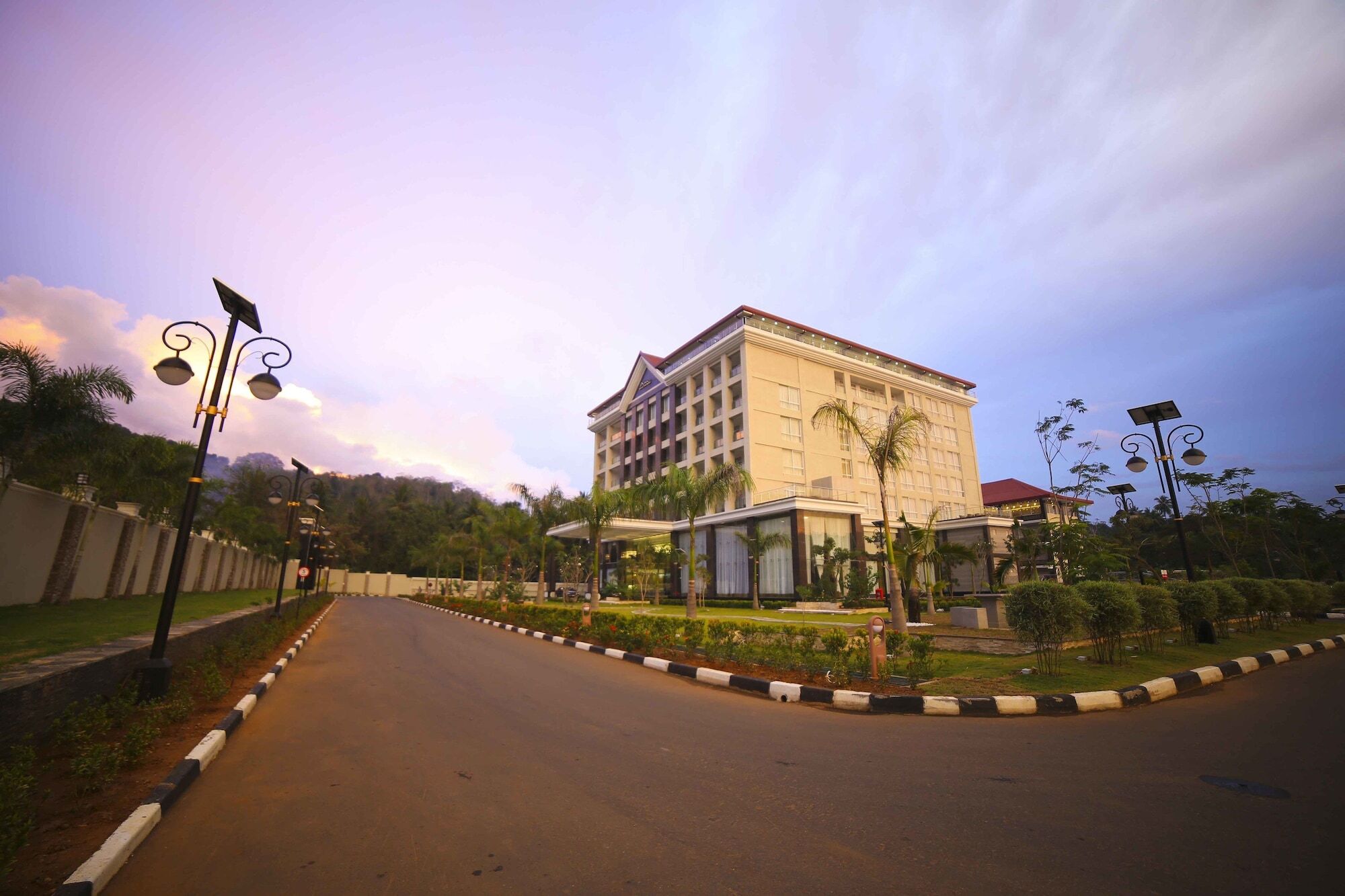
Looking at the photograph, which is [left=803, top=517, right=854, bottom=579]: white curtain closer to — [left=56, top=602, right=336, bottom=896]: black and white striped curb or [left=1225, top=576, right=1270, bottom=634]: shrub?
[left=1225, top=576, right=1270, bottom=634]: shrub

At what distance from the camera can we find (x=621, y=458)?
5778cm

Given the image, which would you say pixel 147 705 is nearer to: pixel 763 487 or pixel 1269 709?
pixel 1269 709

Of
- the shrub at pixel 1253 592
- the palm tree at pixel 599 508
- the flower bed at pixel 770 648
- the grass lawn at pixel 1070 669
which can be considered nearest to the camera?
the grass lawn at pixel 1070 669

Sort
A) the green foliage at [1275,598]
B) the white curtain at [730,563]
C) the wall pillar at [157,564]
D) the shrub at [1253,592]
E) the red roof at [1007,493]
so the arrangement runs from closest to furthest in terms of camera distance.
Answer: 1. the shrub at [1253,592]
2. the green foliage at [1275,598]
3. the wall pillar at [157,564]
4. the white curtain at [730,563]
5. the red roof at [1007,493]

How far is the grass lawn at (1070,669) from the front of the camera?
8.12m

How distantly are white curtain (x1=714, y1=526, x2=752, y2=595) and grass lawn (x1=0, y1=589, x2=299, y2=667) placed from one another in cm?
2558

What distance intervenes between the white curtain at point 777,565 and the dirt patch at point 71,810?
1168 inches

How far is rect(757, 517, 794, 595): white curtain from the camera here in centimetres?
3331

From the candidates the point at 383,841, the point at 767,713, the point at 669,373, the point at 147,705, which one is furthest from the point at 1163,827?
the point at 669,373

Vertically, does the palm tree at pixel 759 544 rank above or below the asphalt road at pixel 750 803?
above

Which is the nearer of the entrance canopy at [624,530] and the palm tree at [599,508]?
the palm tree at [599,508]

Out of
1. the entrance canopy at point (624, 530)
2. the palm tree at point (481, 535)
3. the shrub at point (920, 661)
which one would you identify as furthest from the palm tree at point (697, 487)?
the palm tree at point (481, 535)

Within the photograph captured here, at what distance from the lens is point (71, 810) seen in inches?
152

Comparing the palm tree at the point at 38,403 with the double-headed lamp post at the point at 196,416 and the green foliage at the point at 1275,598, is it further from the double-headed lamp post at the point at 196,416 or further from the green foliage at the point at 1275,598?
the green foliage at the point at 1275,598
